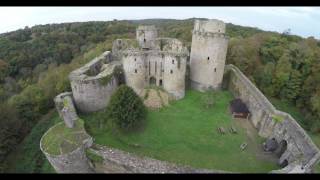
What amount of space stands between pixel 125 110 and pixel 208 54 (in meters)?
9.40

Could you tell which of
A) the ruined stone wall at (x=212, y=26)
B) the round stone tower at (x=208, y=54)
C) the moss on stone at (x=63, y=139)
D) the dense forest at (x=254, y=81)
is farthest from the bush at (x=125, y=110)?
the dense forest at (x=254, y=81)

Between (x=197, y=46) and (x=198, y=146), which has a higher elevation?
(x=197, y=46)

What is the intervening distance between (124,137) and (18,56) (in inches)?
1297

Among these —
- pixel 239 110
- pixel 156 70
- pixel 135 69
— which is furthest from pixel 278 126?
pixel 135 69

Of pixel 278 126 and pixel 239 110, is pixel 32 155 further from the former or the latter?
pixel 278 126

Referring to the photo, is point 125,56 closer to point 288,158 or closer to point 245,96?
point 245,96

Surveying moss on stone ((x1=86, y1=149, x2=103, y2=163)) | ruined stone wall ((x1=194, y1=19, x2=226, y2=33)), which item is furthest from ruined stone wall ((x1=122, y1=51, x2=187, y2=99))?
moss on stone ((x1=86, y1=149, x2=103, y2=163))

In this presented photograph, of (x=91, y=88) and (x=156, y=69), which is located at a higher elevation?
(x=156, y=69)

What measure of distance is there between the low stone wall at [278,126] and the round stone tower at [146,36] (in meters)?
8.31

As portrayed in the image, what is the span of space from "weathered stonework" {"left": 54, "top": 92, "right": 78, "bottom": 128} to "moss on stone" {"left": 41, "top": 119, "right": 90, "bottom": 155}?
0.42 metres

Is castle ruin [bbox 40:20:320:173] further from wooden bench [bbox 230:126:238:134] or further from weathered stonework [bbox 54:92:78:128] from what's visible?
wooden bench [bbox 230:126:238:134]

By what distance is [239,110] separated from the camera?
24.3 m

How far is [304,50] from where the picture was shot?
33.8m
